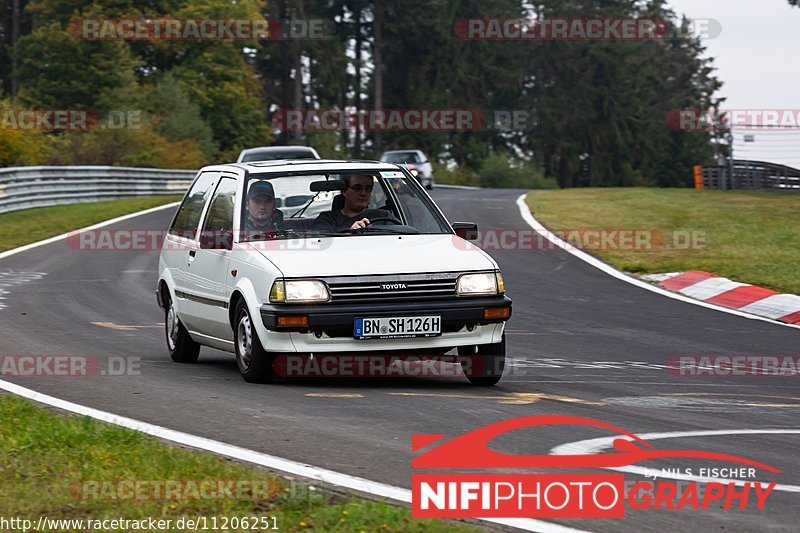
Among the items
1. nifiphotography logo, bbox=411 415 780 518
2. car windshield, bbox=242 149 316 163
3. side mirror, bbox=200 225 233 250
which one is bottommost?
nifiphotography logo, bbox=411 415 780 518

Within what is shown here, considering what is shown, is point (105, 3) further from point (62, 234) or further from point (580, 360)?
point (580, 360)

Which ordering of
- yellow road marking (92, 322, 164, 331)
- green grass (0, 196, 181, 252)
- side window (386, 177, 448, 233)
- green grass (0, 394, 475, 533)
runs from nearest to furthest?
green grass (0, 394, 475, 533)
side window (386, 177, 448, 233)
yellow road marking (92, 322, 164, 331)
green grass (0, 196, 181, 252)

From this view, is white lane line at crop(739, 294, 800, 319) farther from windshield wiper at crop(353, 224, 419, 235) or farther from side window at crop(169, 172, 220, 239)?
side window at crop(169, 172, 220, 239)

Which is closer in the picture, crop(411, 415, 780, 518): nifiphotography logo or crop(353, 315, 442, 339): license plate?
crop(411, 415, 780, 518): nifiphotography logo

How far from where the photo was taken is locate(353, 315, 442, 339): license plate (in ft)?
28.8

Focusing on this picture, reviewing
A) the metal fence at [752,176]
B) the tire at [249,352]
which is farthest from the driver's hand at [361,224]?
the metal fence at [752,176]

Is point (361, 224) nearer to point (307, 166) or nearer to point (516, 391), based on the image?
point (307, 166)

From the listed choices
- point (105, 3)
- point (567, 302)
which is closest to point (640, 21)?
point (105, 3)

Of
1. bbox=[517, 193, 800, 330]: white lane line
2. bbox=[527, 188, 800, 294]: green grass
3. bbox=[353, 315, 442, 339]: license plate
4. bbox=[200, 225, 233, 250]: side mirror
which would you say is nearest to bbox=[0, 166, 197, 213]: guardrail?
bbox=[517, 193, 800, 330]: white lane line

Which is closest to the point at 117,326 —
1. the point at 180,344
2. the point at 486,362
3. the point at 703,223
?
the point at 180,344

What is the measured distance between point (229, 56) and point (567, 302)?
61.9m

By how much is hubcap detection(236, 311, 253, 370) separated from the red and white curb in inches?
261

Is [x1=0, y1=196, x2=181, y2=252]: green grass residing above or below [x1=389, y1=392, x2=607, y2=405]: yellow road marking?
above

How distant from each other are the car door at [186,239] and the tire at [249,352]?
1192 mm
